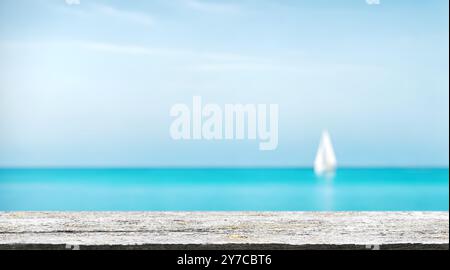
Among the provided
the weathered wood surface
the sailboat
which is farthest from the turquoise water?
the weathered wood surface

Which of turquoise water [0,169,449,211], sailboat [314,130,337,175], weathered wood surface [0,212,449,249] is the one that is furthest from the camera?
turquoise water [0,169,449,211]

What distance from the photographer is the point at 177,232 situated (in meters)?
1.78

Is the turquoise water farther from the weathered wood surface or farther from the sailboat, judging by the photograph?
the weathered wood surface

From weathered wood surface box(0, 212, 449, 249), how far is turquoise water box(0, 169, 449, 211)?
204 mm

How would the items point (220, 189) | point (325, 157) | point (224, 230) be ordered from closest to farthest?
point (224, 230), point (325, 157), point (220, 189)

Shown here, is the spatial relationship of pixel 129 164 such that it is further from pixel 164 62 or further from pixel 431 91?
pixel 431 91

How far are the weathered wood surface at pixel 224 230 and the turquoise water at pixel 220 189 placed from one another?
204 millimetres

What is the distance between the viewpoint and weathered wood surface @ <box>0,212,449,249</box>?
1635 millimetres

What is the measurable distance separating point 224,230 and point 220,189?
0.76 metres

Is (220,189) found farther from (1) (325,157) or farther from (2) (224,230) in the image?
(2) (224,230)

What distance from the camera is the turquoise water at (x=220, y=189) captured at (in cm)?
238

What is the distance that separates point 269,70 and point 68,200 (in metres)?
1.38

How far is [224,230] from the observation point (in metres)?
1.80

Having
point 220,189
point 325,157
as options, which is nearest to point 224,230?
point 325,157
